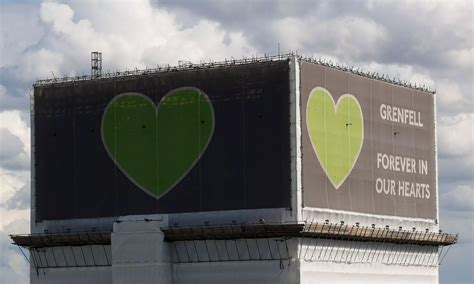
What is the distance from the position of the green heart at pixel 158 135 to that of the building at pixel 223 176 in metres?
0.14

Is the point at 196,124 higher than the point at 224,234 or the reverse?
higher

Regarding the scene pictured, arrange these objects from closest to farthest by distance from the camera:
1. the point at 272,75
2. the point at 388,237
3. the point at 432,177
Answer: the point at 272,75, the point at 388,237, the point at 432,177

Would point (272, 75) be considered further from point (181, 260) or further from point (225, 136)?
point (181, 260)

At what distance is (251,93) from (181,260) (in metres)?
17.8

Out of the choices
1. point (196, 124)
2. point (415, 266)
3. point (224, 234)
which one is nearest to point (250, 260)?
point (224, 234)

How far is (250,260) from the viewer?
151 metres

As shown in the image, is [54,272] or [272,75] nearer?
[272,75]

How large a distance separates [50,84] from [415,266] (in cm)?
4297

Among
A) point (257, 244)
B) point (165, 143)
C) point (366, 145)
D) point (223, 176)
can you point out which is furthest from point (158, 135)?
point (366, 145)

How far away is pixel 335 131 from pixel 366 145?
6.31 metres

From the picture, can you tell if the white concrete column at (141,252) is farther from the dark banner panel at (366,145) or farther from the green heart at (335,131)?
the green heart at (335,131)

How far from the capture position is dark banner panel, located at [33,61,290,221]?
5920 inches

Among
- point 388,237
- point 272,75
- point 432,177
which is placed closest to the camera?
point 272,75

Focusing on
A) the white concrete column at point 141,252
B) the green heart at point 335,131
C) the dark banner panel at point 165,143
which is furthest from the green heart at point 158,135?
the green heart at point 335,131
